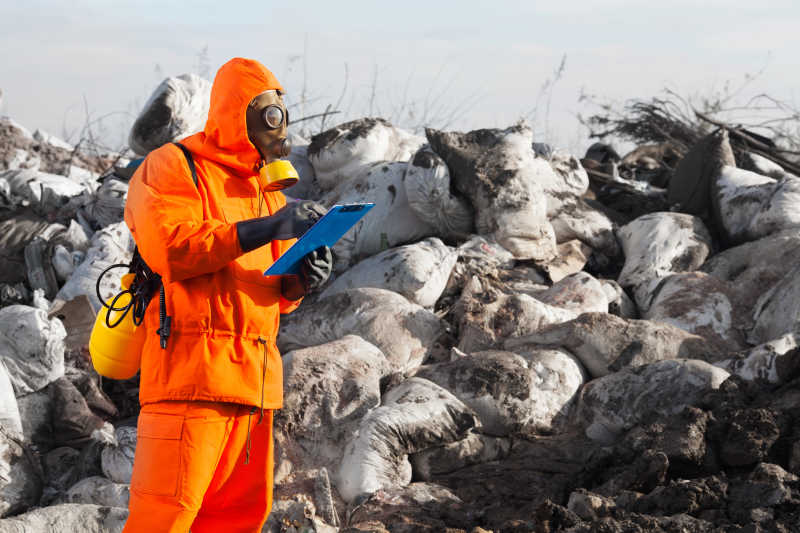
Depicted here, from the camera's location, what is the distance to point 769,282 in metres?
5.05

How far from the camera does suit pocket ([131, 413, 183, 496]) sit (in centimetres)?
227

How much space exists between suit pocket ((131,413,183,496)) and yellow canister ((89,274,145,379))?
0.82 feet

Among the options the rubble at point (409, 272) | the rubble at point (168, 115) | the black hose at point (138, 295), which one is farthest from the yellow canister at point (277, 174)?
the rubble at point (168, 115)

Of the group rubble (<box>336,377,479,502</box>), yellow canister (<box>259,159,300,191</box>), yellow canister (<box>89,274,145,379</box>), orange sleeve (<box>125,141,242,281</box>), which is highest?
yellow canister (<box>259,159,300,191</box>)

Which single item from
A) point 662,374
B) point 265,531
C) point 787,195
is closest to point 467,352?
point 662,374

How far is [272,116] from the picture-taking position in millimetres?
2516

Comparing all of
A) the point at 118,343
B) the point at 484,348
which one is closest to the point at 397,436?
the point at 484,348

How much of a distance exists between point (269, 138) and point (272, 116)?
0.20 feet

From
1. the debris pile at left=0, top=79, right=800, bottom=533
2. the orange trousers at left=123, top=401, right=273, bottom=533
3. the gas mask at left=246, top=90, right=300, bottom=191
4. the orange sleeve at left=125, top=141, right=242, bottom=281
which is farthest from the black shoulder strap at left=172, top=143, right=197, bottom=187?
the debris pile at left=0, top=79, right=800, bottom=533

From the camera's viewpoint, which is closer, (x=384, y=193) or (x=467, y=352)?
(x=467, y=352)

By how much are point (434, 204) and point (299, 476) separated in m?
2.30

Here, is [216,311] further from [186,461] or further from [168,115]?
[168,115]

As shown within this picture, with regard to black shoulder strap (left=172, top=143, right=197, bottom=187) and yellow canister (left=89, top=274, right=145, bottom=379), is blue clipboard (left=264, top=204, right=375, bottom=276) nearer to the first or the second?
black shoulder strap (left=172, top=143, right=197, bottom=187)

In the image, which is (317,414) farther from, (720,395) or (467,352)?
(720,395)
